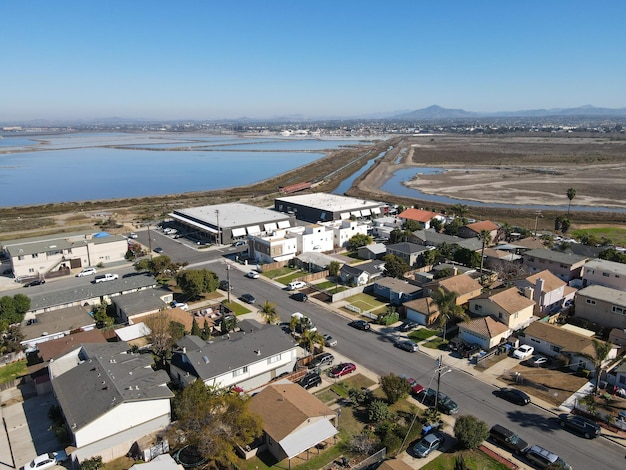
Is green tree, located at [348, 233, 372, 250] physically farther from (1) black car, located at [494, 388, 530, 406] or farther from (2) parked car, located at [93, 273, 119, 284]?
(1) black car, located at [494, 388, 530, 406]

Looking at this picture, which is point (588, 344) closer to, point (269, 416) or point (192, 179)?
point (269, 416)

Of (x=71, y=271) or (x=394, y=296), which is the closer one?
(x=394, y=296)

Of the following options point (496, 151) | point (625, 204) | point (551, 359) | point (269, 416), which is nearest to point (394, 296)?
point (551, 359)

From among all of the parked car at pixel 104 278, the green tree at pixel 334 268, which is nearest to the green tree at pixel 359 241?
the green tree at pixel 334 268

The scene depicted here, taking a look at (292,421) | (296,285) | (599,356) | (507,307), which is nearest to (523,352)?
(507,307)

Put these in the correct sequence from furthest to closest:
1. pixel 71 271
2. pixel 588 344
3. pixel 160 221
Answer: pixel 160 221, pixel 71 271, pixel 588 344

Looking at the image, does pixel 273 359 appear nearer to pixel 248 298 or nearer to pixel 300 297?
pixel 300 297
